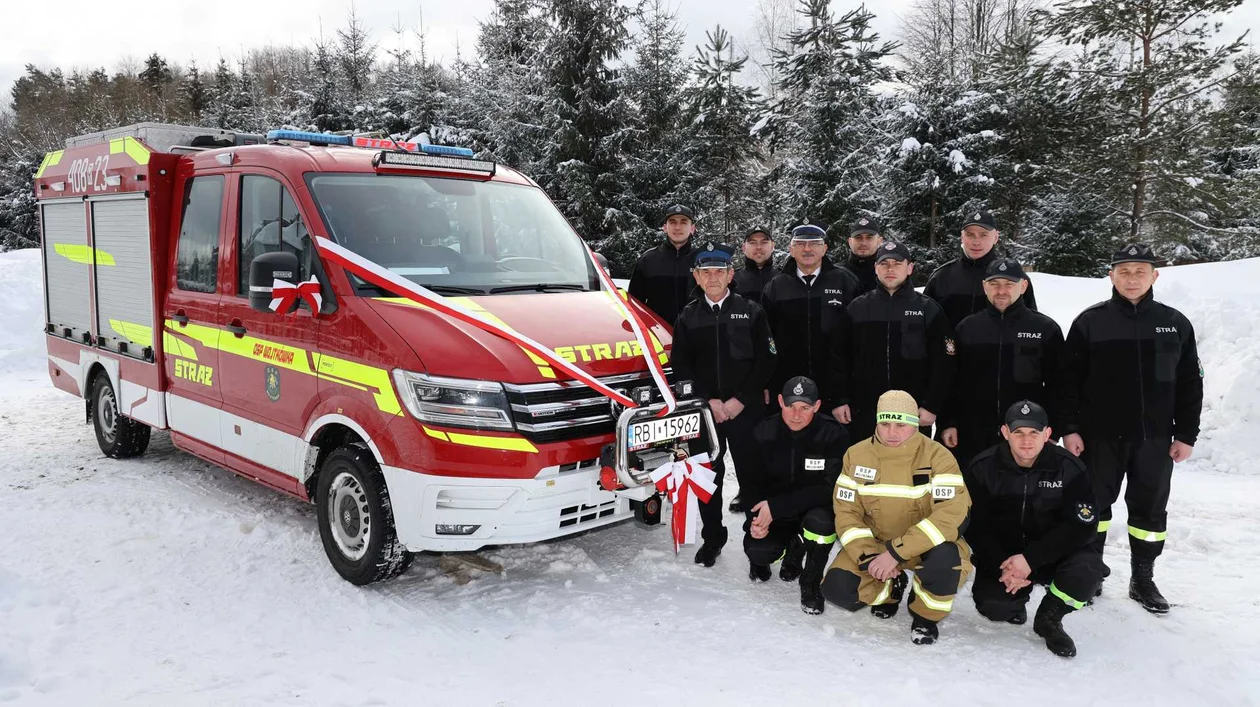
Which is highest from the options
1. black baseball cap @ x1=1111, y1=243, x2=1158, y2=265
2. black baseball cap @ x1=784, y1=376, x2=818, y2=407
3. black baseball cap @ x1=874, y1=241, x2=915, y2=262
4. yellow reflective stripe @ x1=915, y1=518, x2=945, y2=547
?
black baseball cap @ x1=874, y1=241, x2=915, y2=262

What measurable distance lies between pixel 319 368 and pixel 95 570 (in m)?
1.81

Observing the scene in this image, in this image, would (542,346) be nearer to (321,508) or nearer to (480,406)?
(480,406)

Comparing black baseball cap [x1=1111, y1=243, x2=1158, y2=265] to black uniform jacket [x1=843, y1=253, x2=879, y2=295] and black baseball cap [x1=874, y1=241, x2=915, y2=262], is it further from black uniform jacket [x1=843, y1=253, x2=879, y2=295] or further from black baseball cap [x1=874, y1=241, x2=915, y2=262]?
black uniform jacket [x1=843, y1=253, x2=879, y2=295]

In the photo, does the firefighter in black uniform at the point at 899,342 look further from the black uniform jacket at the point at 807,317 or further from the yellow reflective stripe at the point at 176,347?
the yellow reflective stripe at the point at 176,347

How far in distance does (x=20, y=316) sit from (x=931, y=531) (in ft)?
50.6

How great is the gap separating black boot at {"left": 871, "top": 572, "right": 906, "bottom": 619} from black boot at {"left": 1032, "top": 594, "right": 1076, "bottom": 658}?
0.63m

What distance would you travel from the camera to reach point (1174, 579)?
4.63m

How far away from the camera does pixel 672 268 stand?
249 inches

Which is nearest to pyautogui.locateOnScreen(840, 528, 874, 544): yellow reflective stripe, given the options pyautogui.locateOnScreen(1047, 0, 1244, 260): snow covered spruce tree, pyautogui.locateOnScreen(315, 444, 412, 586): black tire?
pyautogui.locateOnScreen(315, 444, 412, 586): black tire

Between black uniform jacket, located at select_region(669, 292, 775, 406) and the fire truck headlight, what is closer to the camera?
the fire truck headlight

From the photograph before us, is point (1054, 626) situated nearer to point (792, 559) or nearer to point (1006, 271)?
point (792, 559)

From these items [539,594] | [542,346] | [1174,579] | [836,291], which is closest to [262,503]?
[539,594]

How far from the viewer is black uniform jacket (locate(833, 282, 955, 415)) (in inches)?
190

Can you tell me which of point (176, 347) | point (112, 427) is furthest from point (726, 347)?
point (112, 427)
